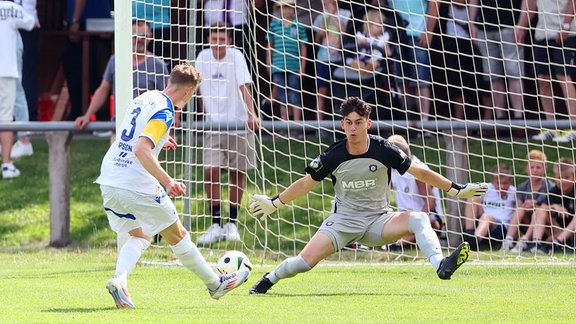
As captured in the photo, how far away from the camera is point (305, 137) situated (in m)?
15.2

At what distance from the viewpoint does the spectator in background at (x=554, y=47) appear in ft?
45.1

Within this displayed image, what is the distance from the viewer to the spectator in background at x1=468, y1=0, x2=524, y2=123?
47.4 ft

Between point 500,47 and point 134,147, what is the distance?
743cm

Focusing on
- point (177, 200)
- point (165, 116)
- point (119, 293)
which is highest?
point (165, 116)

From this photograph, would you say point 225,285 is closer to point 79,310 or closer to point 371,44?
point 79,310

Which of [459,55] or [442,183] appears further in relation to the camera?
[459,55]

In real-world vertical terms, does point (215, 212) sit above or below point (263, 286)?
above

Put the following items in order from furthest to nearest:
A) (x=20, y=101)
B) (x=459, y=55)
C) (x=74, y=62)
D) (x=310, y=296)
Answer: (x=74, y=62)
(x=20, y=101)
(x=459, y=55)
(x=310, y=296)

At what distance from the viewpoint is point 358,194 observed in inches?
395

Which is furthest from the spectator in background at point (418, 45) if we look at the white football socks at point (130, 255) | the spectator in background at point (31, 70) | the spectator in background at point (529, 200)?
the white football socks at point (130, 255)

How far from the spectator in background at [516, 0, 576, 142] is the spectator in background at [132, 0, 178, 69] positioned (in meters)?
3.75

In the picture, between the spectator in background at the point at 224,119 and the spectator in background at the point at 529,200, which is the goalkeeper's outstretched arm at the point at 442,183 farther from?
the spectator in background at the point at 224,119

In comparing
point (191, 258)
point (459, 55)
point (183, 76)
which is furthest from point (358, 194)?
point (459, 55)

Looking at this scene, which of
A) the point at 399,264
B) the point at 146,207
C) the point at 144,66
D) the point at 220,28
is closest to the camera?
the point at 146,207
